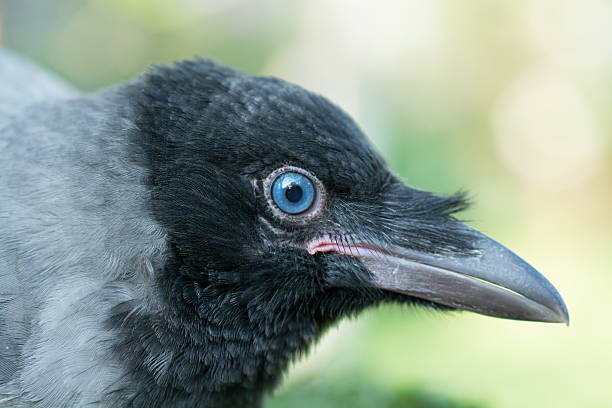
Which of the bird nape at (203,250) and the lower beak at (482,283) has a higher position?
the lower beak at (482,283)

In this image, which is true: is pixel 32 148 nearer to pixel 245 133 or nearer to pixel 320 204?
pixel 245 133

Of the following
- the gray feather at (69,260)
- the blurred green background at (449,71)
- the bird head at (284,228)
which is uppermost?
the blurred green background at (449,71)

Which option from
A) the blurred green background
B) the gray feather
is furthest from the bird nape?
the blurred green background

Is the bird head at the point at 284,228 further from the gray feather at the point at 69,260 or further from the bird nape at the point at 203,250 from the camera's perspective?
the gray feather at the point at 69,260

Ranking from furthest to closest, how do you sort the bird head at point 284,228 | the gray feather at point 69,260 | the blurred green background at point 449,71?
the blurred green background at point 449,71 < the bird head at point 284,228 < the gray feather at point 69,260

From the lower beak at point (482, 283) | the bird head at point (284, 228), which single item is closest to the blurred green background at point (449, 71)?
the lower beak at point (482, 283)

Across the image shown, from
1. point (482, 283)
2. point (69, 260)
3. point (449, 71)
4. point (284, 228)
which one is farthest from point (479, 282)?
point (449, 71)

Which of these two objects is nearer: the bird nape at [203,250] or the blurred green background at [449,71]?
the bird nape at [203,250]

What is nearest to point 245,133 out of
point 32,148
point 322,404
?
point 32,148
